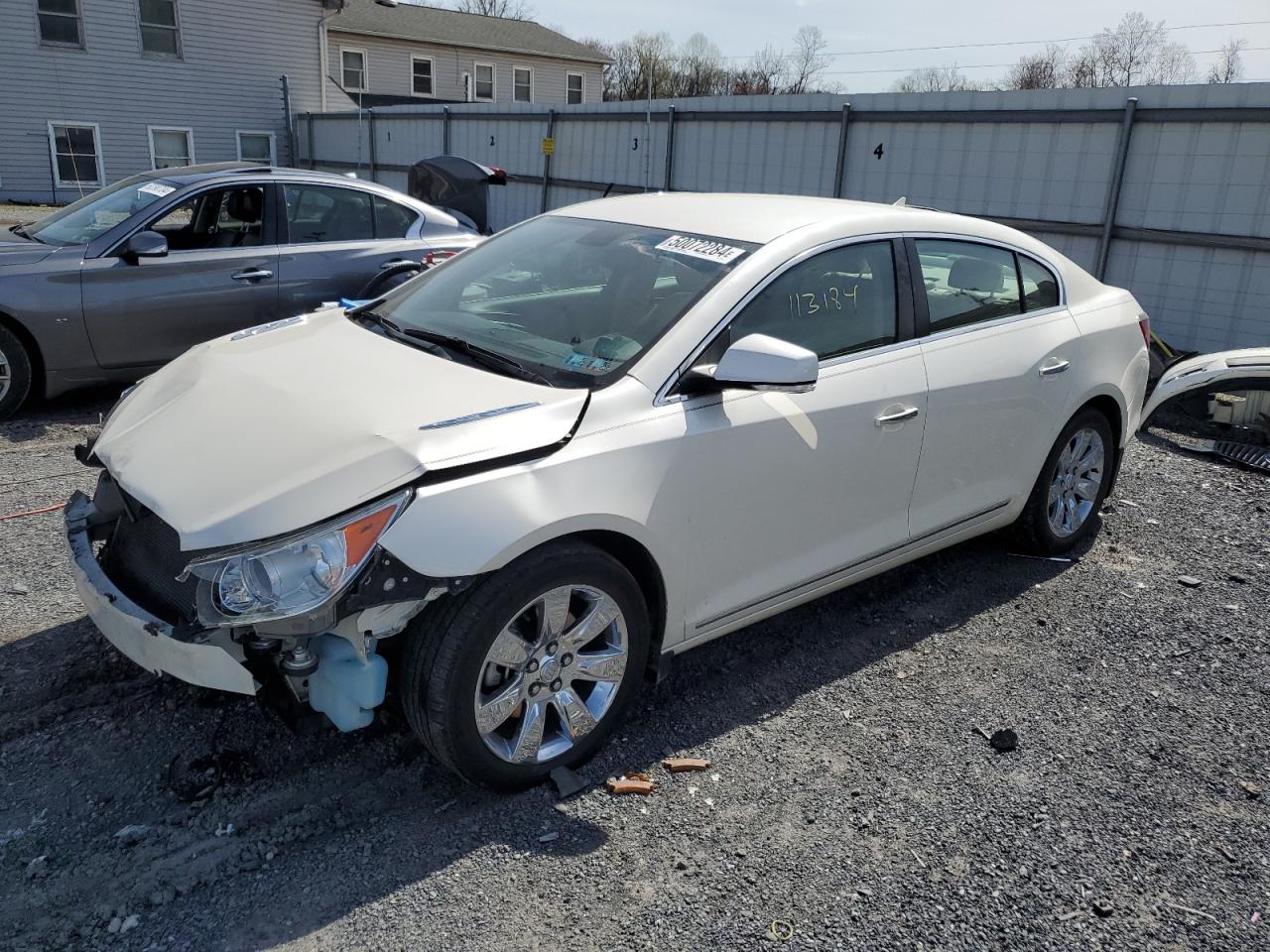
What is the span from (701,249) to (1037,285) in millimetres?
1961

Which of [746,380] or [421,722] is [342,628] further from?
[746,380]

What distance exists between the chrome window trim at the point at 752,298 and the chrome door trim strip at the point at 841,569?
2.59 ft

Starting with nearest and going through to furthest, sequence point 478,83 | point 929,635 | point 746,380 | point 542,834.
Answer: point 542,834 → point 746,380 → point 929,635 → point 478,83

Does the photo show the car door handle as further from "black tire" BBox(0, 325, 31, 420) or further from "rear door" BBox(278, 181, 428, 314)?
"black tire" BBox(0, 325, 31, 420)

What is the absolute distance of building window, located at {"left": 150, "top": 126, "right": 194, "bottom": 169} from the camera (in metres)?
23.2

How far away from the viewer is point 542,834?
9.57ft

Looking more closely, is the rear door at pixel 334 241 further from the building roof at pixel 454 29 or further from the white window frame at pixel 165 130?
the building roof at pixel 454 29

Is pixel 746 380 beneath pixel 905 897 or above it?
above

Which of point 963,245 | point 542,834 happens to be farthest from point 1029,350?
point 542,834

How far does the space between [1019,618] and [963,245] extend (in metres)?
1.68

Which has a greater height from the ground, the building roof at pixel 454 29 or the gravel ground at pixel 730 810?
the building roof at pixel 454 29

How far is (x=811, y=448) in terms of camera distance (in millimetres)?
3506

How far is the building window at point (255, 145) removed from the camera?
79.6 ft

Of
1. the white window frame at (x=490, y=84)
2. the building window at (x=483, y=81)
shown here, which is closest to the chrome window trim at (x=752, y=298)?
the white window frame at (x=490, y=84)
